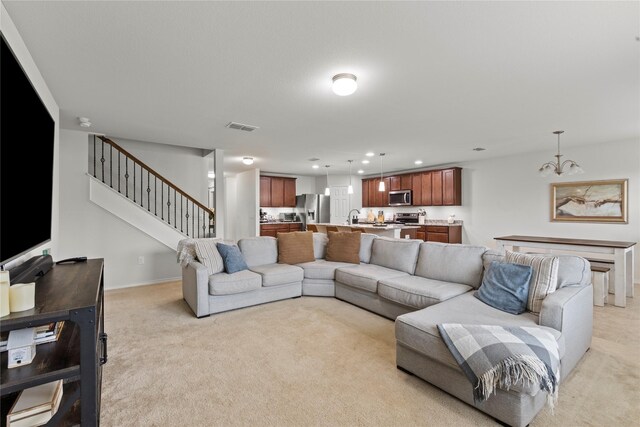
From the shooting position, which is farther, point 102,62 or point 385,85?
point 385,85

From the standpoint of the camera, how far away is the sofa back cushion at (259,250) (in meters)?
4.17

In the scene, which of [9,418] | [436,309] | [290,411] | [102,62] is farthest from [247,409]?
[102,62]

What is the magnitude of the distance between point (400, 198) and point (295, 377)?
263 inches

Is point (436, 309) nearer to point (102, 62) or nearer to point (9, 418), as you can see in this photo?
point (9, 418)

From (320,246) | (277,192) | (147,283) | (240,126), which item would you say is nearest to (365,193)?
(277,192)

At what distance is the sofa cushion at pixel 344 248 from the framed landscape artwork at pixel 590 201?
13.9ft

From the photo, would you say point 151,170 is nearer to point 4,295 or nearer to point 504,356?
point 4,295

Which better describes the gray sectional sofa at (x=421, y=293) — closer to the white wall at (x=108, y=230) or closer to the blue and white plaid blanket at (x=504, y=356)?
the blue and white plaid blanket at (x=504, y=356)

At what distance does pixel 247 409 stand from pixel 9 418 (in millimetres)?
1117

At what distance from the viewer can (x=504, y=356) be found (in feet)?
5.42

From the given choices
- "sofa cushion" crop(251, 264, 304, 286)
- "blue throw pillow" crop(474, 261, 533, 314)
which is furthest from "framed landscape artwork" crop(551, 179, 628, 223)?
"sofa cushion" crop(251, 264, 304, 286)

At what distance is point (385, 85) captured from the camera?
2.73m

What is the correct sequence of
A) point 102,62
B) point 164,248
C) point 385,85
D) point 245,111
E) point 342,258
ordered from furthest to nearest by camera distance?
point 164,248 < point 342,258 < point 245,111 < point 385,85 < point 102,62

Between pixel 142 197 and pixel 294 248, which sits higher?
pixel 142 197
